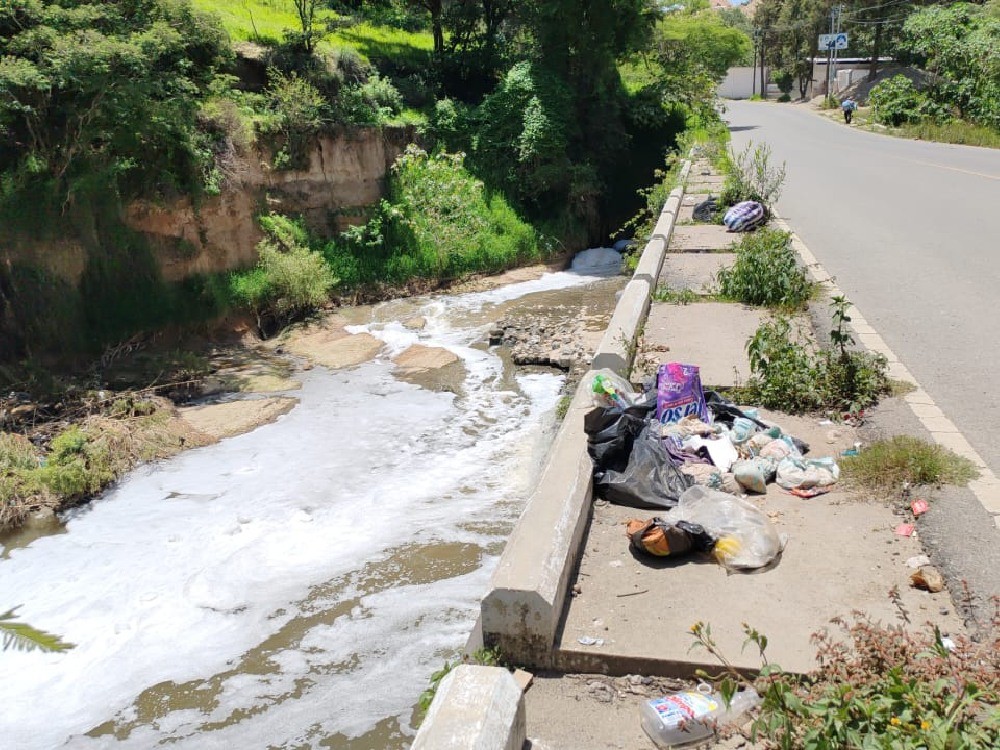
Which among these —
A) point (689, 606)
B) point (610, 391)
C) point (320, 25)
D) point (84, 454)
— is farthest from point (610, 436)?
point (320, 25)

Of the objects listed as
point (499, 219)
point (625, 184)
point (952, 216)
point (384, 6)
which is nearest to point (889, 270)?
point (952, 216)

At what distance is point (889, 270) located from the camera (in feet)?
32.6

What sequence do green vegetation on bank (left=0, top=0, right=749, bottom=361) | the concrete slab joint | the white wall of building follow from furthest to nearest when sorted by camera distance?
the white wall of building
green vegetation on bank (left=0, top=0, right=749, bottom=361)
the concrete slab joint

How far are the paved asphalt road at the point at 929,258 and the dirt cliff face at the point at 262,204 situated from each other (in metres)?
9.04

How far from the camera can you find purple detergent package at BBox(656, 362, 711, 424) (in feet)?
19.2

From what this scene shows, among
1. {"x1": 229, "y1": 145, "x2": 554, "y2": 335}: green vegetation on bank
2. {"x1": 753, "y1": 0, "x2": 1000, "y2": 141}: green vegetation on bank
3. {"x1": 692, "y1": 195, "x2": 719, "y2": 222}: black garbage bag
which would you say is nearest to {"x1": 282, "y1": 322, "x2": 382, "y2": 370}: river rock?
{"x1": 229, "y1": 145, "x2": 554, "y2": 335}: green vegetation on bank

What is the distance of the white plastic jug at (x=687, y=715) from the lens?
313 centimetres

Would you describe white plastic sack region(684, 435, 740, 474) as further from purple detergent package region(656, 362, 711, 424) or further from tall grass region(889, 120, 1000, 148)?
tall grass region(889, 120, 1000, 148)

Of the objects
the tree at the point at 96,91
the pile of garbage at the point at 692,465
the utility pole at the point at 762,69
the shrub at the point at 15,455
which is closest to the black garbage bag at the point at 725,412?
the pile of garbage at the point at 692,465

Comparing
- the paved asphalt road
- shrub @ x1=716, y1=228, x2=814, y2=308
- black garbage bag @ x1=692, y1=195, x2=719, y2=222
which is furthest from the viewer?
black garbage bag @ x1=692, y1=195, x2=719, y2=222

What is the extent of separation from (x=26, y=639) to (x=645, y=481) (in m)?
5.09

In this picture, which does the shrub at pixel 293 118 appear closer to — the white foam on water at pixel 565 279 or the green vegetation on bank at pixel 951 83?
the white foam on water at pixel 565 279

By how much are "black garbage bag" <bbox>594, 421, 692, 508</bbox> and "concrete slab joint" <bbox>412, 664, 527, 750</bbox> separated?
2.05 meters

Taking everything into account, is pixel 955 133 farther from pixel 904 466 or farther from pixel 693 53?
pixel 904 466
